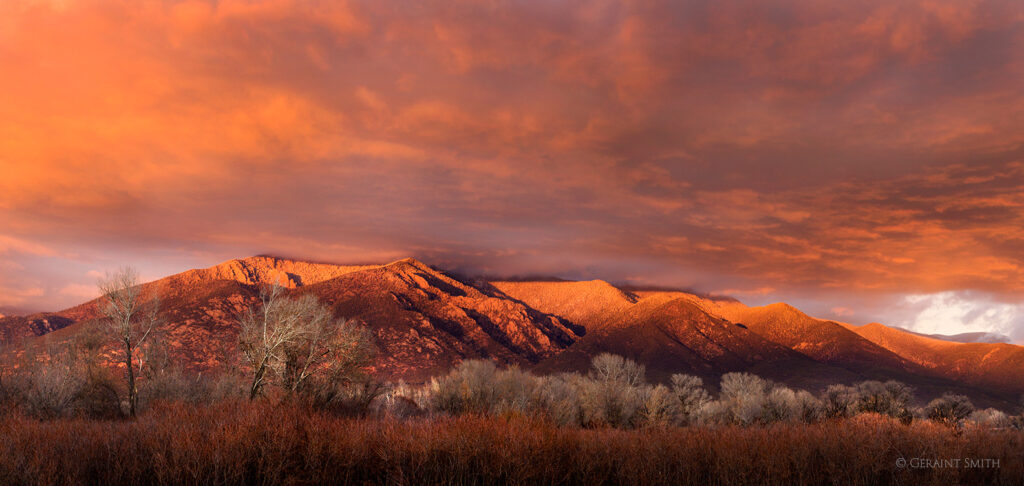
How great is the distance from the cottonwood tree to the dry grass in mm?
15157

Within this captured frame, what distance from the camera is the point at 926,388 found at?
7111 inches

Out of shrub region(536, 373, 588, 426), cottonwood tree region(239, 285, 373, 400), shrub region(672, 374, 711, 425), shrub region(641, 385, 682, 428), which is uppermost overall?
cottonwood tree region(239, 285, 373, 400)

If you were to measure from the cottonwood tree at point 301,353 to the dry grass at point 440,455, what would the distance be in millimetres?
15157

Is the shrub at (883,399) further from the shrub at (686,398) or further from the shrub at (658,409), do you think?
the shrub at (658,409)

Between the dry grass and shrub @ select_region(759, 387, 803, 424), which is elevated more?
the dry grass

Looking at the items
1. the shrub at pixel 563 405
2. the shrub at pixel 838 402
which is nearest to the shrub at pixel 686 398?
the shrub at pixel 838 402

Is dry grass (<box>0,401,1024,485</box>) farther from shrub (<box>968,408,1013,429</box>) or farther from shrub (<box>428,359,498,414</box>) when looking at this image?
shrub (<box>968,408,1013,429</box>)

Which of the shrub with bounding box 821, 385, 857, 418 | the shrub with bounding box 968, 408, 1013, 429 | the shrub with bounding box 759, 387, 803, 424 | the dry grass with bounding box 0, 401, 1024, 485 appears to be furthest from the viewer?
the shrub with bounding box 821, 385, 857, 418

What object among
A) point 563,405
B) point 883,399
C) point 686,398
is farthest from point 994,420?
point 563,405

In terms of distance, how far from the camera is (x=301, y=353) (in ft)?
108

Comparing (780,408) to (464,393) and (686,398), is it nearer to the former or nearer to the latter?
(686,398)

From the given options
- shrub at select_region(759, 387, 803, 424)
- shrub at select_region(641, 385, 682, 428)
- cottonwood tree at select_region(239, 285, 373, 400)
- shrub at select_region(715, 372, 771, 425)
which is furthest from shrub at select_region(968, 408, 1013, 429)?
cottonwood tree at select_region(239, 285, 373, 400)

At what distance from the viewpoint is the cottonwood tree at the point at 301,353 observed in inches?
1213

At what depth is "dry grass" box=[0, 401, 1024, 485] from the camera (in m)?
11.2
